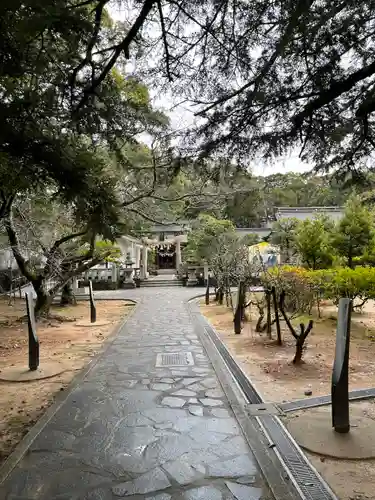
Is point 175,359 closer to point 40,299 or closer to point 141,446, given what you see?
point 141,446

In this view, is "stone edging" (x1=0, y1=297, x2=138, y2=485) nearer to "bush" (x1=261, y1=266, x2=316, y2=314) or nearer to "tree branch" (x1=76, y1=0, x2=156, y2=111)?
"tree branch" (x1=76, y1=0, x2=156, y2=111)

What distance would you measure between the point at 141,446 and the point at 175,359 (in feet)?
10.4

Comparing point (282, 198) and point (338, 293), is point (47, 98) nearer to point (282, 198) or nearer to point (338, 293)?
point (338, 293)

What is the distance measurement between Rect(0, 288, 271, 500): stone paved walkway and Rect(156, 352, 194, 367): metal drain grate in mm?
347

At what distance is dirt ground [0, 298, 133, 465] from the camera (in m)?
4.07

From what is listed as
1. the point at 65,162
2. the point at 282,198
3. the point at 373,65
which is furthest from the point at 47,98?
the point at 282,198

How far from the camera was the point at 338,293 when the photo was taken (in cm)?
931

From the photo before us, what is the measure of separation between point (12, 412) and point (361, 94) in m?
4.77

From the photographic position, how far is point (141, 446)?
11.1 ft

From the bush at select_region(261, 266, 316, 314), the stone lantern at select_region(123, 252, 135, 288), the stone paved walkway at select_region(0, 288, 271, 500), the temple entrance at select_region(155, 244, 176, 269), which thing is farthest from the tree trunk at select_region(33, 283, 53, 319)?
the temple entrance at select_region(155, 244, 176, 269)

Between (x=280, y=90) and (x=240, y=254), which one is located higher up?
(x=280, y=90)

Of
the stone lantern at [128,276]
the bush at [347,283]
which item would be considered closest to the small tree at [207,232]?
the stone lantern at [128,276]

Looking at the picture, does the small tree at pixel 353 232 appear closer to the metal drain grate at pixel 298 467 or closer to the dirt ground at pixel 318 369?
the dirt ground at pixel 318 369

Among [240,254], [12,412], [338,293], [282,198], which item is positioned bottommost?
[12,412]
